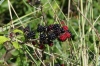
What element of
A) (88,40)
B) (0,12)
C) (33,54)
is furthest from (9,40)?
(0,12)

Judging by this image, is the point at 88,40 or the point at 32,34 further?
the point at 88,40

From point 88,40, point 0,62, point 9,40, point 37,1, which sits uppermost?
point 37,1

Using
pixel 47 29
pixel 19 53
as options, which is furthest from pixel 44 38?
pixel 19 53

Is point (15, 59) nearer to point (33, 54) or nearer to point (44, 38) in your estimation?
point (33, 54)

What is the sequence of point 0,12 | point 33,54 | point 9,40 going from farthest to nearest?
1. point 0,12
2. point 33,54
3. point 9,40

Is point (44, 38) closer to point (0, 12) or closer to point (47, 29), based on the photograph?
point (47, 29)

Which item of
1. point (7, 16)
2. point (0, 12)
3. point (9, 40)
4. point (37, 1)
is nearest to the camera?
point (9, 40)

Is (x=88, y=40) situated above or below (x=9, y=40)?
below

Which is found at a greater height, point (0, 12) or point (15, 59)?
point (0, 12)

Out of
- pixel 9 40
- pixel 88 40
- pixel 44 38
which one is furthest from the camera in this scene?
pixel 88 40
